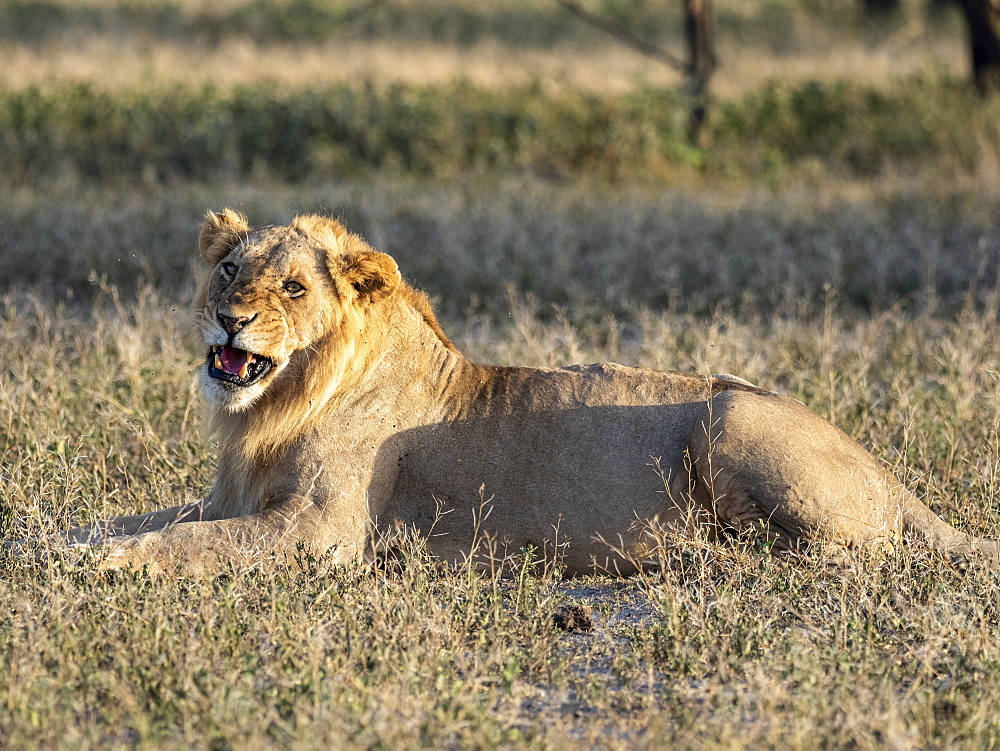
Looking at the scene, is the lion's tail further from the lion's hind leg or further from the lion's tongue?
the lion's tongue

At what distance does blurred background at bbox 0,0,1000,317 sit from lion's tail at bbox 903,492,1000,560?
3.00 m

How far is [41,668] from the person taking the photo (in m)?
3.36

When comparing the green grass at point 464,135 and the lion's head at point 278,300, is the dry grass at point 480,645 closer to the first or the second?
the lion's head at point 278,300

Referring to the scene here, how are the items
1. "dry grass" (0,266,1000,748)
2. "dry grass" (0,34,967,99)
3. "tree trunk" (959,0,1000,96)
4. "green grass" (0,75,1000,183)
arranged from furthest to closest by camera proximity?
"dry grass" (0,34,967,99)
"tree trunk" (959,0,1000,96)
"green grass" (0,75,1000,183)
"dry grass" (0,266,1000,748)

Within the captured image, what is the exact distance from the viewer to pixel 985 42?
14102mm

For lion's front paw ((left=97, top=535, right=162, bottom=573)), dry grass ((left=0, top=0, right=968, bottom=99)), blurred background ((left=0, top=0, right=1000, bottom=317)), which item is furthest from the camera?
dry grass ((left=0, top=0, right=968, bottom=99))

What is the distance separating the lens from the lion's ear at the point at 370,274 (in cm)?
429

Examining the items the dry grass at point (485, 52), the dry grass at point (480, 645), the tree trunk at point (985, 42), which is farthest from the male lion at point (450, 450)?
the tree trunk at point (985, 42)

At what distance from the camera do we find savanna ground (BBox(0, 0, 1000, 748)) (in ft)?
10.9

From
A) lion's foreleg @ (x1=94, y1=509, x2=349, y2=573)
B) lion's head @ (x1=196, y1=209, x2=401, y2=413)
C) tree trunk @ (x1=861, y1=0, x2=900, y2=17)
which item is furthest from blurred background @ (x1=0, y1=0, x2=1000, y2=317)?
tree trunk @ (x1=861, y1=0, x2=900, y2=17)

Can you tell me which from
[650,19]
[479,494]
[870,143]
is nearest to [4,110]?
[870,143]

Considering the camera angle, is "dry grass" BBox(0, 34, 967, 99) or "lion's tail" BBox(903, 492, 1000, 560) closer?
"lion's tail" BBox(903, 492, 1000, 560)

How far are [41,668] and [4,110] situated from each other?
397 inches

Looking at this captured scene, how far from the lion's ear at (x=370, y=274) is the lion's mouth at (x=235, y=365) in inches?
15.5
